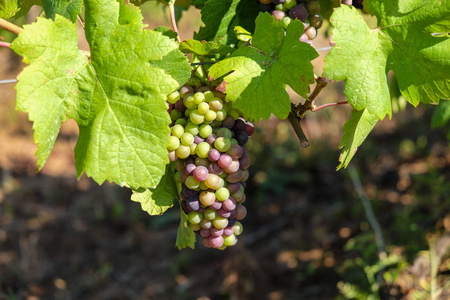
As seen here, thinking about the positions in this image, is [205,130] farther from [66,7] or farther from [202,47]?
[66,7]

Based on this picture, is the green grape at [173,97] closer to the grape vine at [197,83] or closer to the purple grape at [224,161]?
the grape vine at [197,83]

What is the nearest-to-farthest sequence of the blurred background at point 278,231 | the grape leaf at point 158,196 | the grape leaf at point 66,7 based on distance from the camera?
the grape leaf at point 66,7
the grape leaf at point 158,196
the blurred background at point 278,231

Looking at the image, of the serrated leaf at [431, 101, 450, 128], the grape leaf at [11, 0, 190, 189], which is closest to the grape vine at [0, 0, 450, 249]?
the grape leaf at [11, 0, 190, 189]

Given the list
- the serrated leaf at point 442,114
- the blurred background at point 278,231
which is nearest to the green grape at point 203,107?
the serrated leaf at point 442,114

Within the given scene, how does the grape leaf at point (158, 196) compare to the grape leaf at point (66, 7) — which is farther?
the grape leaf at point (158, 196)

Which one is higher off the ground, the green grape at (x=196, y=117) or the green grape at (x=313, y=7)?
the green grape at (x=313, y=7)

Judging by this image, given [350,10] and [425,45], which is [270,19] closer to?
[350,10]

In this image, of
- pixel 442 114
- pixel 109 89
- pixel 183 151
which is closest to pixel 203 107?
pixel 183 151
